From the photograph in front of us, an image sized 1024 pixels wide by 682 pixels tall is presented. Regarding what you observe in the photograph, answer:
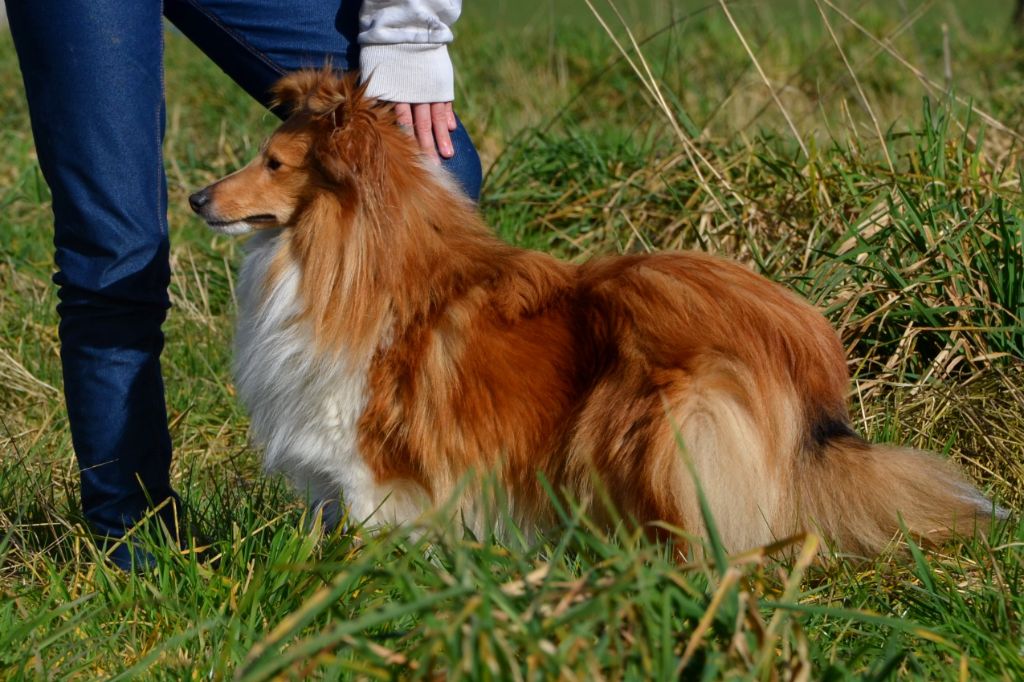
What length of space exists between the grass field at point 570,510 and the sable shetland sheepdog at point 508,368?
6.7 inches

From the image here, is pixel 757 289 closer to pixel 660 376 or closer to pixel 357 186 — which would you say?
pixel 660 376

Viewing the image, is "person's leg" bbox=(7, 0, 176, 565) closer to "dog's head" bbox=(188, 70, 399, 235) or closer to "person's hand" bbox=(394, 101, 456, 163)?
"dog's head" bbox=(188, 70, 399, 235)

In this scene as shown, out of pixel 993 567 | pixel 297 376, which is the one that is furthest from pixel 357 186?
pixel 993 567

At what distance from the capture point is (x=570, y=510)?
305 cm

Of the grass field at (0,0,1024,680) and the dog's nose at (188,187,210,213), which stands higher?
the dog's nose at (188,187,210,213)

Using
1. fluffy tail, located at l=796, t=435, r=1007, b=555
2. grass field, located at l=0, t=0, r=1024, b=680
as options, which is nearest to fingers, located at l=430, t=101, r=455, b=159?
grass field, located at l=0, t=0, r=1024, b=680

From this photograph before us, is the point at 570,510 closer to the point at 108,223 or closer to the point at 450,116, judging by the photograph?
the point at 450,116

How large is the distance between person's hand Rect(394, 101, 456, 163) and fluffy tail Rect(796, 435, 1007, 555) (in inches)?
55.3

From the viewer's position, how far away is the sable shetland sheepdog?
2.83 meters

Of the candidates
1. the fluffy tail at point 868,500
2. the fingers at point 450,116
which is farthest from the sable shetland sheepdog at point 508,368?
the fingers at point 450,116

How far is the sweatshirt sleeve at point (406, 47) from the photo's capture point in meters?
3.27

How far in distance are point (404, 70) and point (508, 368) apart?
951 mm

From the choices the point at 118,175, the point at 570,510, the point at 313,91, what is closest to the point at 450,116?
the point at 313,91

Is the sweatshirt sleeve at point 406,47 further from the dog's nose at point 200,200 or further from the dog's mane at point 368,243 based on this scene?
the dog's nose at point 200,200
